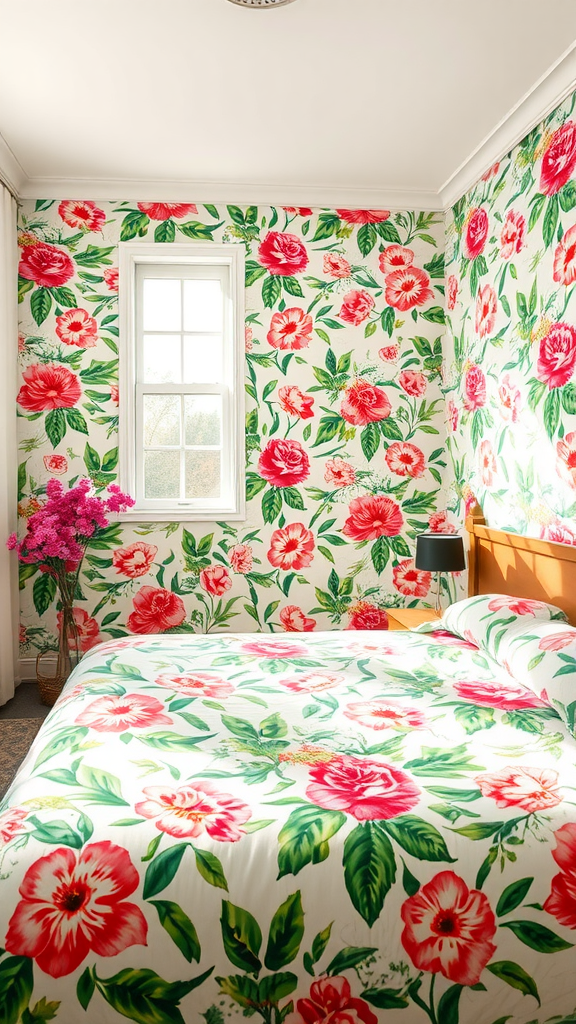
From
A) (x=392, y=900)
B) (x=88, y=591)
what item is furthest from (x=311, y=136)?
(x=392, y=900)

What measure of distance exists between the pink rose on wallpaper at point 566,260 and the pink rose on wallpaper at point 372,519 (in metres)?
1.56

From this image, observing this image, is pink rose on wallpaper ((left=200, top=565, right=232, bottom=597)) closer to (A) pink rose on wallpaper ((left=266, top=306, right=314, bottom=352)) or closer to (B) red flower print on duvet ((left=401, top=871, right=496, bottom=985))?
(A) pink rose on wallpaper ((left=266, top=306, right=314, bottom=352))

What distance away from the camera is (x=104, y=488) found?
3.95 meters

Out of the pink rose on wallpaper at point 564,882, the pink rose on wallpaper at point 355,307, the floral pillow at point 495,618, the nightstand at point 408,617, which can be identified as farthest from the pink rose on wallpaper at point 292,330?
the pink rose on wallpaper at point 564,882

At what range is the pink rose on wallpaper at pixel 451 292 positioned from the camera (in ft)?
13.0

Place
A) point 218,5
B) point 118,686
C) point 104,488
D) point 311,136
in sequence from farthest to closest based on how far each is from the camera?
1. point 104,488
2. point 311,136
3. point 218,5
4. point 118,686

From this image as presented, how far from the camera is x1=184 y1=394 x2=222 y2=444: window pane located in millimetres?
4070

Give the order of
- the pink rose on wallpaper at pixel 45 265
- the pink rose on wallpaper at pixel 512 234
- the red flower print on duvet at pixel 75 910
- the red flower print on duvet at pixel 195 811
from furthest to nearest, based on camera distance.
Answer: the pink rose on wallpaper at pixel 45 265
the pink rose on wallpaper at pixel 512 234
the red flower print on duvet at pixel 195 811
the red flower print on duvet at pixel 75 910

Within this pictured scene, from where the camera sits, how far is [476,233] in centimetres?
368

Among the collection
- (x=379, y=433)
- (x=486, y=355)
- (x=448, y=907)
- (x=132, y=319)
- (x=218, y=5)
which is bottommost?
(x=448, y=907)

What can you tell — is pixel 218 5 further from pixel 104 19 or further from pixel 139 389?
pixel 139 389

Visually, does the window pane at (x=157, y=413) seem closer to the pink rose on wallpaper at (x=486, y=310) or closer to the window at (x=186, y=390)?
the window at (x=186, y=390)

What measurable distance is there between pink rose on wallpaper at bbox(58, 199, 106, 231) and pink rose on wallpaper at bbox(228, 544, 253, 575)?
71.7 inches

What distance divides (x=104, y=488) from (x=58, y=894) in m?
2.86
